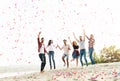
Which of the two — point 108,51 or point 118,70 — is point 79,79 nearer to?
point 118,70

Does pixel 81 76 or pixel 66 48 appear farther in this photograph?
pixel 66 48

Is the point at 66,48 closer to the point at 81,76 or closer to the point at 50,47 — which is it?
the point at 50,47

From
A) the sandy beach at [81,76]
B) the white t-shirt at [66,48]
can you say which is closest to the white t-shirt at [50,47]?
the white t-shirt at [66,48]

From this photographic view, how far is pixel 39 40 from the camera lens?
977 inches

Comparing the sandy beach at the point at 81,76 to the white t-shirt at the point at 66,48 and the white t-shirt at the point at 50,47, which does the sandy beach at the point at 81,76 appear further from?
the white t-shirt at the point at 66,48

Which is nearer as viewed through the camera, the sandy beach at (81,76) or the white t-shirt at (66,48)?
the sandy beach at (81,76)

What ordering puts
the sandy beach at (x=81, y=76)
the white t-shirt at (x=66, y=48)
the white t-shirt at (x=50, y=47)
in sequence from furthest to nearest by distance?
1. the white t-shirt at (x=66, y=48)
2. the white t-shirt at (x=50, y=47)
3. the sandy beach at (x=81, y=76)

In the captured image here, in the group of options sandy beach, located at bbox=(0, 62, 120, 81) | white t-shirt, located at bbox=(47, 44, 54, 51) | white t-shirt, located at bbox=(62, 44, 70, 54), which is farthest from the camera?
white t-shirt, located at bbox=(62, 44, 70, 54)

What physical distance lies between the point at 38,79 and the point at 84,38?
16.4ft

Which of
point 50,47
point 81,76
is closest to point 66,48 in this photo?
point 50,47

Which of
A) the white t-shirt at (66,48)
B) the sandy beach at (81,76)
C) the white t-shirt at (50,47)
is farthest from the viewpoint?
the white t-shirt at (66,48)

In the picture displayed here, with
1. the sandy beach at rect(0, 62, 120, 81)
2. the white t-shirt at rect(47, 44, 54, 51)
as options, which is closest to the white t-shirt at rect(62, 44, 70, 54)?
the white t-shirt at rect(47, 44, 54, 51)

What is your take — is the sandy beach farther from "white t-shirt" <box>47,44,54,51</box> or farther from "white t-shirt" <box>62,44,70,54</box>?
"white t-shirt" <box>62,44,70,54</box>

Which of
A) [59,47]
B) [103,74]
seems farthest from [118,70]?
[59,47]
